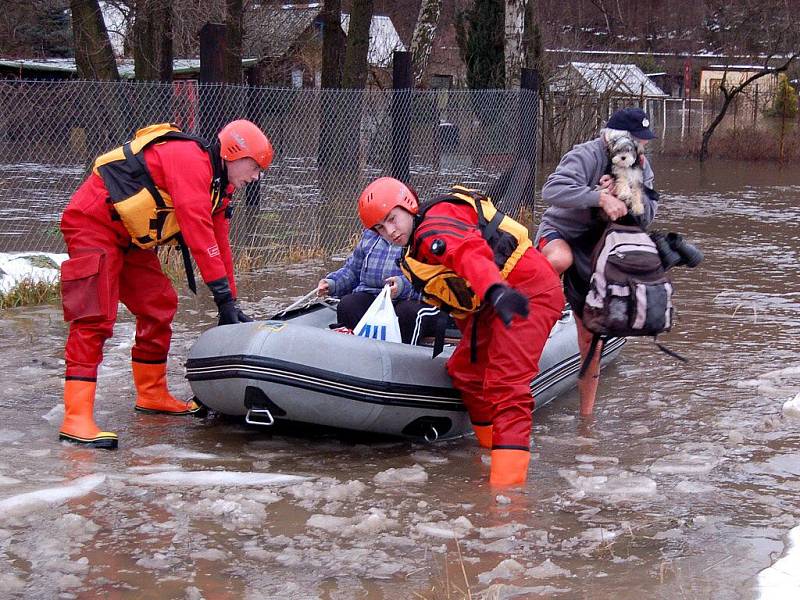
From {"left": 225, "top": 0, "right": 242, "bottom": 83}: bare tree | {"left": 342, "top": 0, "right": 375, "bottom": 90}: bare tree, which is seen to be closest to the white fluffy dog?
{"left": 225, "top": 0, "right": 242, "bottom": 83}: bare tree

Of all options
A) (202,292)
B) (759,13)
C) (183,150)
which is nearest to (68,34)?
(759,13)

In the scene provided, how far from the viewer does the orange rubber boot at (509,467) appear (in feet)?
15.9

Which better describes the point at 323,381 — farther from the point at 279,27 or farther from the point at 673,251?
the point at 279,27

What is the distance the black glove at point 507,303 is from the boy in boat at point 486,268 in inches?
7.1

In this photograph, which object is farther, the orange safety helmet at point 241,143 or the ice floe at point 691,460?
the orange safety helmet at point 241,143

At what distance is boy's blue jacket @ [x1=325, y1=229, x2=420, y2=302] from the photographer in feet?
20.5

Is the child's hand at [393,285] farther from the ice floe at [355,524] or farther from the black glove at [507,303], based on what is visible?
the ice floe at [355,524]

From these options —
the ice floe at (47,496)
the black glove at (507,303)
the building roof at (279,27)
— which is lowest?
the ice floe at (47,496)

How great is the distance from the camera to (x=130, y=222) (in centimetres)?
536

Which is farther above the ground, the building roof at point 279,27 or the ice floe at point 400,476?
the building roof at point 279,27

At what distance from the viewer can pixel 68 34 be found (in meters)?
32.3

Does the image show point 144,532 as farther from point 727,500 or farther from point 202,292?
point 202,292

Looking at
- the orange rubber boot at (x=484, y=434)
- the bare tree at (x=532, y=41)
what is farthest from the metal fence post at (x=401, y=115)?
the bare tree at (x=532, y=41)

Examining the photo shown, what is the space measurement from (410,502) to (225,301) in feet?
5.04
